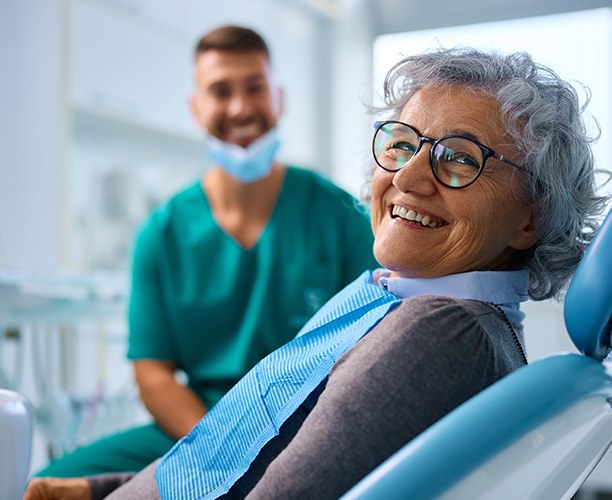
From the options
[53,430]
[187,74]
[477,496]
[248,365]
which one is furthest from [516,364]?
[187,74]

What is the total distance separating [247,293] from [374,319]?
995mm

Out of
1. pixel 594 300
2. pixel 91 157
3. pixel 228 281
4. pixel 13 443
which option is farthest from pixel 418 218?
pixel 91 157

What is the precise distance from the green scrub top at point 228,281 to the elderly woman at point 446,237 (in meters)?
0.77

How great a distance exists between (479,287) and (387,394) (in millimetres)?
246

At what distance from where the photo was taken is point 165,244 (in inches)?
75.2

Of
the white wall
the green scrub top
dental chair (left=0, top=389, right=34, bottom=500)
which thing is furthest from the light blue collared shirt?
the white wall

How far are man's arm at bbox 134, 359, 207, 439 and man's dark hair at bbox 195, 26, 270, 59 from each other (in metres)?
0.76

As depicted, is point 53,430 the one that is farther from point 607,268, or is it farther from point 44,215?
point 607,268

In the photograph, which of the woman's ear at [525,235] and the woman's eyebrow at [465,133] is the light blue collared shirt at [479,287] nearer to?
the woman's ear at [525,235]

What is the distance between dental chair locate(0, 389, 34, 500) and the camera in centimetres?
108

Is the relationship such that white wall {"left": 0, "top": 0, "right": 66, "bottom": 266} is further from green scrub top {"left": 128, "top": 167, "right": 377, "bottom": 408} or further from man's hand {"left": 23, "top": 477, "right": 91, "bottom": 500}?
man's hand {"left": 23, "top": 477, "right": 91, "bottom": 500}

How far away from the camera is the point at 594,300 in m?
0.78

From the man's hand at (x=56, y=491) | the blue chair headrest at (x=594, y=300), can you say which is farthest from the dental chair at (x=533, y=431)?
the man's hand at (x=56, y=491)

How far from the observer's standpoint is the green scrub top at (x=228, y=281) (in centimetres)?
186
